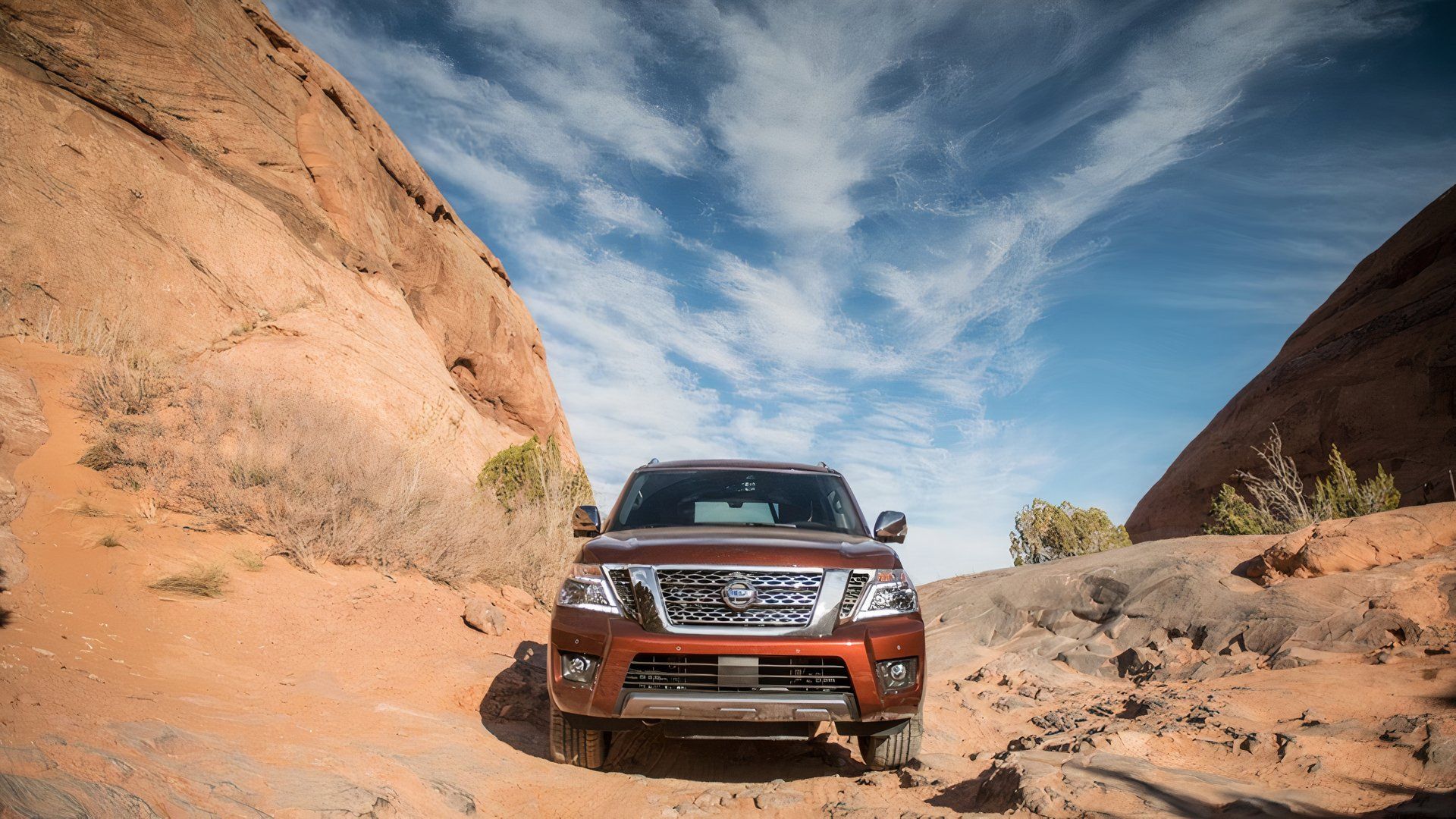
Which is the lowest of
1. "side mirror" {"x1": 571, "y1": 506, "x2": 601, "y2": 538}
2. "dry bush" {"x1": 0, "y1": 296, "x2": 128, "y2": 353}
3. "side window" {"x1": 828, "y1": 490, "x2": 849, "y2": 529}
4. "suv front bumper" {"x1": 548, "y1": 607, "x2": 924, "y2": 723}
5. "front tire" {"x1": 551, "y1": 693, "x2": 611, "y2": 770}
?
"front tire" {"x1": 551, "y1": 693, "x2": 611, "y2": 770}

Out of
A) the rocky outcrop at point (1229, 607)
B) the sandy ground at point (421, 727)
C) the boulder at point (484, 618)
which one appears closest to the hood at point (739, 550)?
the sandy ground at point (421, 727)

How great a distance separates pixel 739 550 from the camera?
4.05m

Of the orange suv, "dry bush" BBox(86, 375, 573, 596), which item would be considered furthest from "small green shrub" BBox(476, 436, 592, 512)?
the orange suv

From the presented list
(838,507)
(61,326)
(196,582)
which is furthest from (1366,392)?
(61,326)

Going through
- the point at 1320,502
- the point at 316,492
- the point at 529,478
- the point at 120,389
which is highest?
A: the point at 120,389

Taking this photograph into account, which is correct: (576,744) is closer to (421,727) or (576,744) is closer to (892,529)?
(421,727)

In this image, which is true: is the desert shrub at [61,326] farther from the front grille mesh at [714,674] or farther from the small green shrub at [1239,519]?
the small green shrub at [1239,519]

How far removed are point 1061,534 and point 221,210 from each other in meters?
22.3

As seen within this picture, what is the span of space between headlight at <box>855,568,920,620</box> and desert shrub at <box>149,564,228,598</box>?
542 cm

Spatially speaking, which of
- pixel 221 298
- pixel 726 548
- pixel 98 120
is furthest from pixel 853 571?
pixel 98 120

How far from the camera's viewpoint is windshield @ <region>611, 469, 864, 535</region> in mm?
5199

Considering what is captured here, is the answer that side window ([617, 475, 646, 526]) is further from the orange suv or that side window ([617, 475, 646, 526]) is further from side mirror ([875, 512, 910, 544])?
side mirror ([875, 512, 910, 544])

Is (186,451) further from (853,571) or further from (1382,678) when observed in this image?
(1382,678)

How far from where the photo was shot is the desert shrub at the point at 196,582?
5.88m
